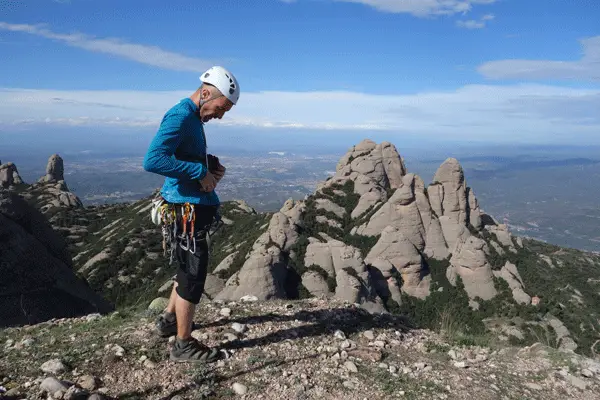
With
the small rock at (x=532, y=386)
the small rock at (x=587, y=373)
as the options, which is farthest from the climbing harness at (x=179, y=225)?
the small rock at (x=587, y=373)

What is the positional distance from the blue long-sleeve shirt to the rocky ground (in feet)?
7.97

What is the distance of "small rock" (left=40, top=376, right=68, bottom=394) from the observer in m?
4.42

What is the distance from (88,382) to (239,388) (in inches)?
74.5

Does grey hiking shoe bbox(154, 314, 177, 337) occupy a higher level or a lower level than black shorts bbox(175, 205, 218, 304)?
lower

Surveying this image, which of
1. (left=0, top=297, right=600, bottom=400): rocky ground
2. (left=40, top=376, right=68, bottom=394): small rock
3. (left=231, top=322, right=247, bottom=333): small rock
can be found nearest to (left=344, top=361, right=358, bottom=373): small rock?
(left=0, top=297, right=600, bottom=400): rocky ground

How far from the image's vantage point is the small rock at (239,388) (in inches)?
189

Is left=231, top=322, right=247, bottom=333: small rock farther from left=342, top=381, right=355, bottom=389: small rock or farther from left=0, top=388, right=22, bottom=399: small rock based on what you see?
left=0, top=388, right=22, bottom=399: small rock

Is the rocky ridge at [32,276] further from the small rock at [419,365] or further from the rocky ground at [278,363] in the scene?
the small rock at [419,365]

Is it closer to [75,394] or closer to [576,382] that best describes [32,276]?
[75,394]

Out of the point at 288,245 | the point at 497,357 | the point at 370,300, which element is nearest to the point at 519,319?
the point at 370,300

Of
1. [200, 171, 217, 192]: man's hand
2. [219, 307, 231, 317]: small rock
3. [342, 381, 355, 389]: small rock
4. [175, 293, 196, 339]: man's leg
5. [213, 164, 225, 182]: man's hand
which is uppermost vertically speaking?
[213, 164, 225, 182]: man's hand

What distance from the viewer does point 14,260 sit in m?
20.3

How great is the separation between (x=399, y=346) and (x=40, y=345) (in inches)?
239

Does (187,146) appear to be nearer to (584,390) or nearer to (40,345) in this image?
(40,345)
